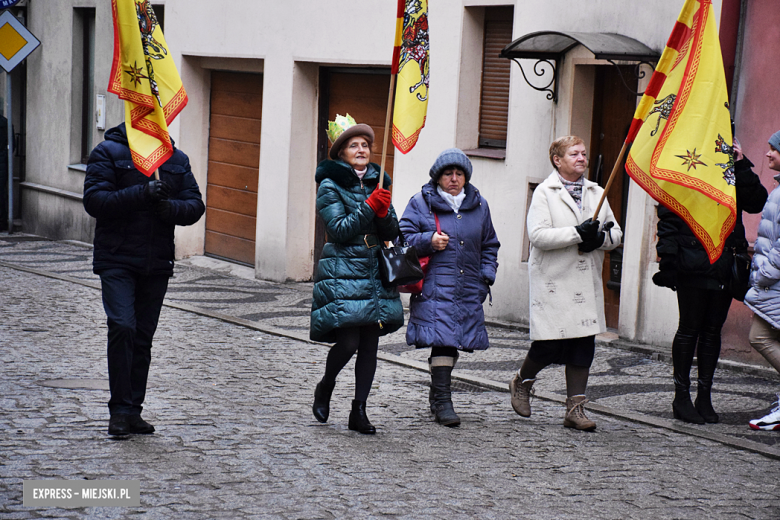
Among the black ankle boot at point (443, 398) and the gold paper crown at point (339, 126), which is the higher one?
the gold paper crown at point (339, 126)

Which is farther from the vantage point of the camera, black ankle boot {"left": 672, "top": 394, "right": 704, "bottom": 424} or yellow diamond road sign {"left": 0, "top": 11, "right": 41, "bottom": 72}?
yellow diamond road sign {"left": 0, "top": 11, "right": 41, "bottom": 72}

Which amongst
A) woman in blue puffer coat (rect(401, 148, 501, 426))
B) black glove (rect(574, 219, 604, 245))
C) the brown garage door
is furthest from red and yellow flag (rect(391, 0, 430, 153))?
the brown garage door

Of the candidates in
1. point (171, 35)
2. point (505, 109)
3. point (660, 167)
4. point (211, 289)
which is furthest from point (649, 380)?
point (171, 35)

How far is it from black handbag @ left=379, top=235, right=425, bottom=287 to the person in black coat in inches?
64.1

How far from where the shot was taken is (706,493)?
5.68 meters

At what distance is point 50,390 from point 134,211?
72.9 inches

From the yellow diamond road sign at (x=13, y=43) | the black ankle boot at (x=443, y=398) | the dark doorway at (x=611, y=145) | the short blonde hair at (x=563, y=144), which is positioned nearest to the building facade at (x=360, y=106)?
the dark doorway at (x=611, y=145)

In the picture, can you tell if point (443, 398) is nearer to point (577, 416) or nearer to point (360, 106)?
point (577, 416)

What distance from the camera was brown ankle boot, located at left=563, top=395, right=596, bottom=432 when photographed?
6996 mm

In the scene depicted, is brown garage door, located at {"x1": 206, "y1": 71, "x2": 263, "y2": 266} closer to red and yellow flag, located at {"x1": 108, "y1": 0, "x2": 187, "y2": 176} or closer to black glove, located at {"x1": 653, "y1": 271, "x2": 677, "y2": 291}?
red and yellow flag, located at {"x1": 108, "y1": 0, "x2": 187, "y2": 176}

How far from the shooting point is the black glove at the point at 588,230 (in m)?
6.78

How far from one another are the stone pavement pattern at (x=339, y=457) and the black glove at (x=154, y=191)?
1308 millimetres

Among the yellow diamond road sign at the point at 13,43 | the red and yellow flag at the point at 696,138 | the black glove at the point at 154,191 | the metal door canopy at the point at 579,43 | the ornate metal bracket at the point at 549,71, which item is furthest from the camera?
the yellow diamond road sign at the point at 13,43

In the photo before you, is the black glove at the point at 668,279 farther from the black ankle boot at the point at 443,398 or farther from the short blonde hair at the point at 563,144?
the black ankle boot at the point at 443,398
